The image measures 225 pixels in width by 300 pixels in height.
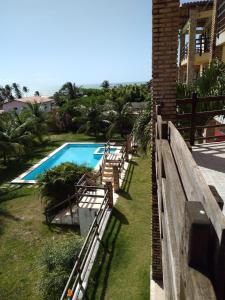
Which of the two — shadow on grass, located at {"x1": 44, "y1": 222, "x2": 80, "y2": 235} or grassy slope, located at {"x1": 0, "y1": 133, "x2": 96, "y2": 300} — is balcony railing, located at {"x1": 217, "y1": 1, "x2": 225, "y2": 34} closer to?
shadow on grass, located at {"x1": 44, "y1": 222, "x2": 80, "y2": 235}

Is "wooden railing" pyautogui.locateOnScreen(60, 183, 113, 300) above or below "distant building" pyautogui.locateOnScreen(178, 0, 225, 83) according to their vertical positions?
below

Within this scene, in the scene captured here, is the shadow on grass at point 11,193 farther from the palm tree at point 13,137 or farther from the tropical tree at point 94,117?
the tropical tree at point 94,117

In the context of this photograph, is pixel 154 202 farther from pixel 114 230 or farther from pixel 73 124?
pixel 73 124

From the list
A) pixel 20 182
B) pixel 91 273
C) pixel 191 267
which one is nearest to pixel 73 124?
pixel 20 182

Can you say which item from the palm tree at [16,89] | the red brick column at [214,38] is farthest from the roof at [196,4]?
the palm tree at [16,89]

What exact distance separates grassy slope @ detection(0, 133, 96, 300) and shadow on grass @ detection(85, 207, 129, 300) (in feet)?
6.60

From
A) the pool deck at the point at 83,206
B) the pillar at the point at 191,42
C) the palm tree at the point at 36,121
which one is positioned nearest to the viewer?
the pool deck at the point at 83,206

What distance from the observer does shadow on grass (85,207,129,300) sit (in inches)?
274

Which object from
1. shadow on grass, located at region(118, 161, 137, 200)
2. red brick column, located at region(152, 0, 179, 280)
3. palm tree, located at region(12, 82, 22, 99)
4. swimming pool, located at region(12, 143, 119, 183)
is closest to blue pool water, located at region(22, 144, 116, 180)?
swimming pool, located at region(12, 143, 119, 183)

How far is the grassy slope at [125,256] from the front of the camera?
692 centimetres

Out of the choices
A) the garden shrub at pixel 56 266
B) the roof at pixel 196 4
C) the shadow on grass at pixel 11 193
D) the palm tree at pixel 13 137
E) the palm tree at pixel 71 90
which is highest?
the roof at pixel 196 4

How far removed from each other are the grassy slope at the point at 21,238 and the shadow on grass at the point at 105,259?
6.60ft

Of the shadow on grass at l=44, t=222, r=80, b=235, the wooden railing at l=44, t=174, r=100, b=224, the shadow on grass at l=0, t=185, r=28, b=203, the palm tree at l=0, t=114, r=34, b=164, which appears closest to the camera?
the shadow on grass at l=44, t=222, r=80, b=235

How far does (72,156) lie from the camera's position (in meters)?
22.1
